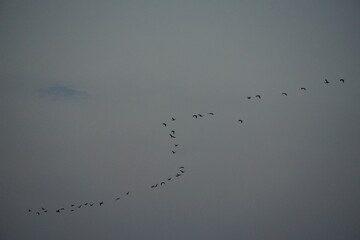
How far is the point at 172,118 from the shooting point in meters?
40.7
